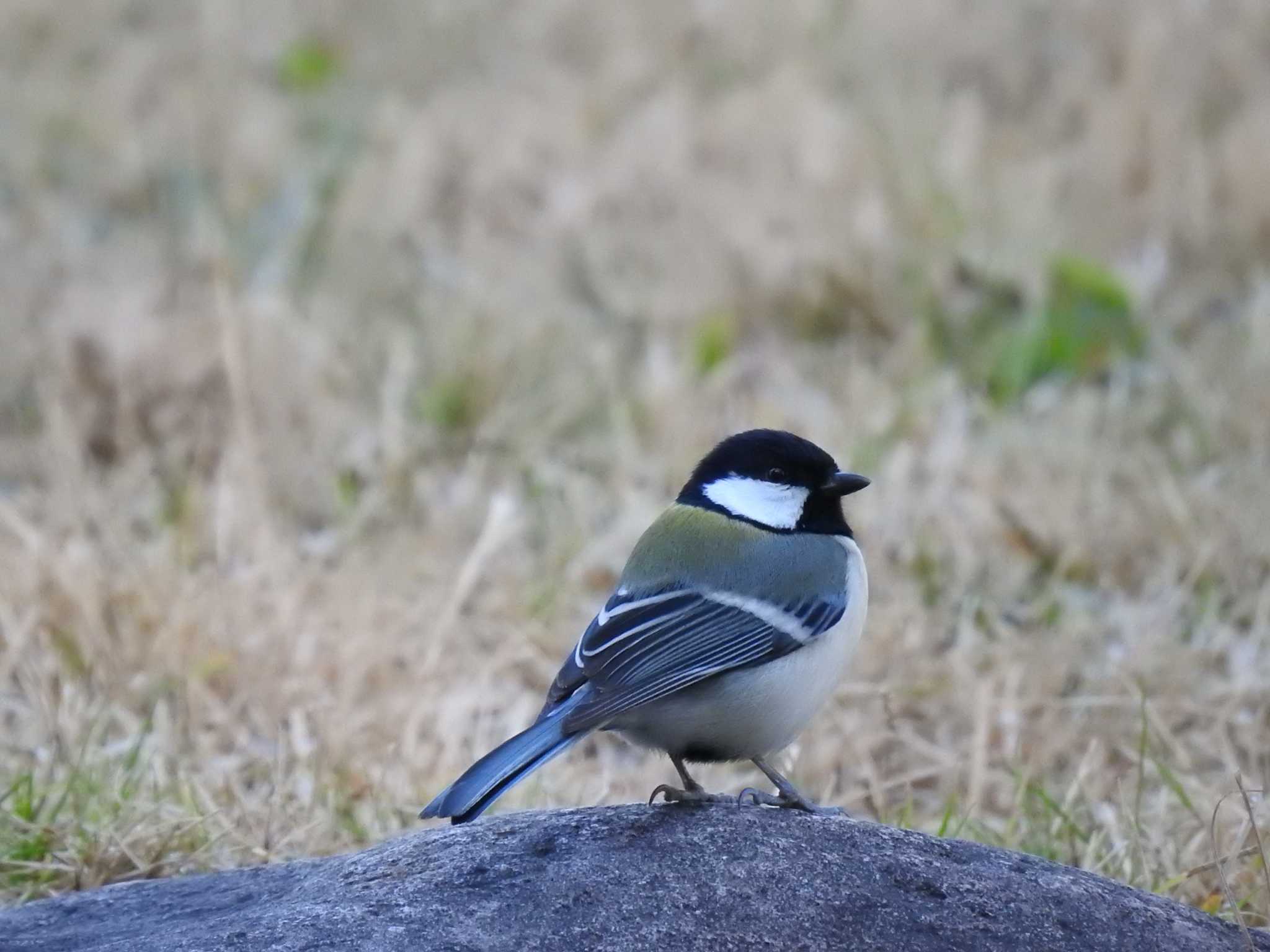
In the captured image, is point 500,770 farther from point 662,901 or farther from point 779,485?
point 779,485

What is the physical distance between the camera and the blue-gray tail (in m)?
2.25

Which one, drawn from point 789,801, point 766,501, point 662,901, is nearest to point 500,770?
point 662,901

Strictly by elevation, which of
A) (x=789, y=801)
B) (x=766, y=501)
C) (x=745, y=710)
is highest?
(x=766, y=501)

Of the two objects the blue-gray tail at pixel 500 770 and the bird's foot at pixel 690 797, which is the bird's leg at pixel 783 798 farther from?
the blue-gray tail at pixel 500 770

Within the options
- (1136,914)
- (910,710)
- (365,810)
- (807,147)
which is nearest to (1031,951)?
(1136,914)

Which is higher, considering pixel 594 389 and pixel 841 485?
pixel 841 485

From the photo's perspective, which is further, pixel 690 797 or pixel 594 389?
pixel 594 389

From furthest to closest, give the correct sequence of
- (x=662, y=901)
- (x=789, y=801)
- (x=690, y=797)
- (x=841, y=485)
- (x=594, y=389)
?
(x=594, y=389), (x=841, y=485), (x=789, y=801), (x=690, y=797), (x=662, y=901)

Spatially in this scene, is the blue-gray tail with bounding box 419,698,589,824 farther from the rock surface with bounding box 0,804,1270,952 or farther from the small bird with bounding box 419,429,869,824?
the rock surface with bounding box 0,804,1270,952

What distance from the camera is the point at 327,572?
4.45 metres

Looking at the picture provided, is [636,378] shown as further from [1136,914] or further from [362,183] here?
[1136,914]

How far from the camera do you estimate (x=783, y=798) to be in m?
2.69

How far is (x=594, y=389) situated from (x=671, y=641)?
303cm

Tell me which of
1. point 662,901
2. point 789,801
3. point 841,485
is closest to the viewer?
point 662,901
